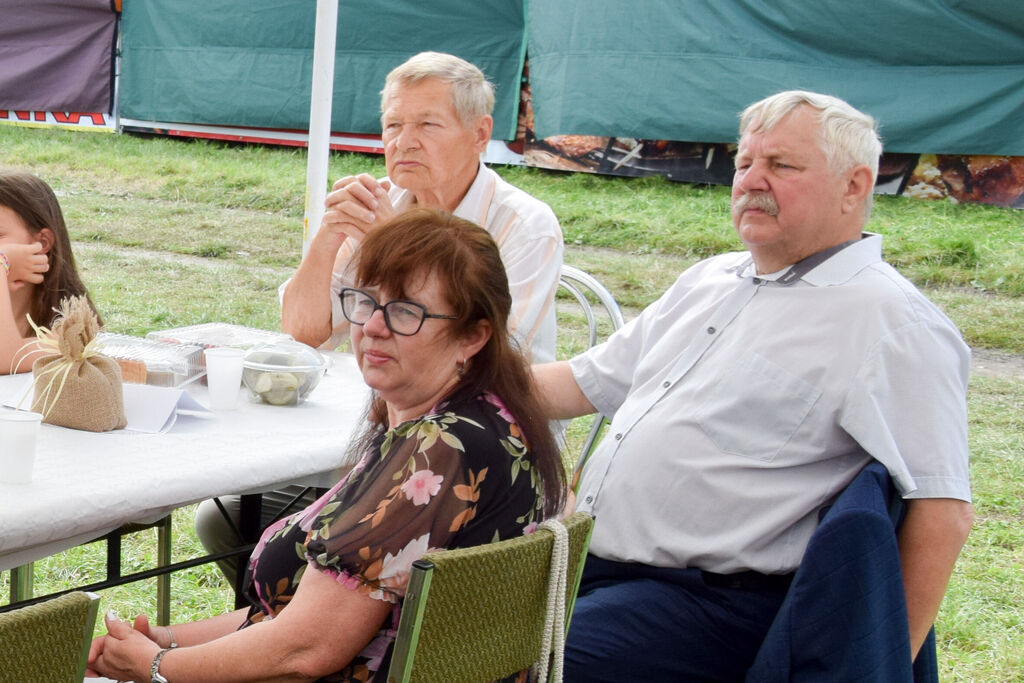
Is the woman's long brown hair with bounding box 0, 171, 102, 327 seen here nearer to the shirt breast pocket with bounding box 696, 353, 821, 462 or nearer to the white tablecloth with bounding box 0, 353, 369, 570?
the white tablecloth with bounding box 0, 353, 369, 570

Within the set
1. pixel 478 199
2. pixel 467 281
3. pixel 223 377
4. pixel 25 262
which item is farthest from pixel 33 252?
pixel 467 281

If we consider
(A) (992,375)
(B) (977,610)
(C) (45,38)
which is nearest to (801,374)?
(B) (977,610)

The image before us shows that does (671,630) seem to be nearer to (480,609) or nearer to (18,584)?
(480,609)

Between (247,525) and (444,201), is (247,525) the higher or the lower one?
the lower one

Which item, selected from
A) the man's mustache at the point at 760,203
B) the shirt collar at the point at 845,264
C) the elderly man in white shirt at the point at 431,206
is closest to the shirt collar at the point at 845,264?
the shirt collar at the point at 845,264

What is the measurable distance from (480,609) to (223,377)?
1.02 meters

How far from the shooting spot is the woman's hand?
1.46 m

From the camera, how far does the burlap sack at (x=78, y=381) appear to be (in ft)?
5.98

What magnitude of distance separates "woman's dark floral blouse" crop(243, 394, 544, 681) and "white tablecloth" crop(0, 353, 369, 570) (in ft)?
0.82

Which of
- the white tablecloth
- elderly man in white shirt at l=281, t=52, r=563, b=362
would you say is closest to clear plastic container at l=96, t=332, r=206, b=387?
the white tablecloth

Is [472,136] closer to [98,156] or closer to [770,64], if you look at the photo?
[770,64]

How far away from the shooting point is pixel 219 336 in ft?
7.55

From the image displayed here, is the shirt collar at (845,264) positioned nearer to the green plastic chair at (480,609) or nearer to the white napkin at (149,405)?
the green plastic chair at (480,609)

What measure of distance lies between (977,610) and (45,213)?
9.08ft
